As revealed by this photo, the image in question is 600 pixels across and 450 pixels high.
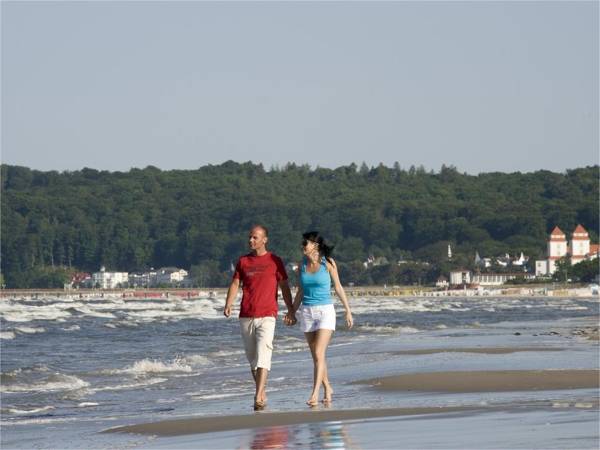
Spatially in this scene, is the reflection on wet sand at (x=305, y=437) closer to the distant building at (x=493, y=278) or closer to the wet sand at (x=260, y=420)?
the wet sand at (x=260, y=420)

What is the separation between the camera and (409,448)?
969cm

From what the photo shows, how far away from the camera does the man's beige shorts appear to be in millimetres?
12367

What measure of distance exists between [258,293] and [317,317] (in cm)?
71

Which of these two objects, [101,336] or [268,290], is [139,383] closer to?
[268,290]

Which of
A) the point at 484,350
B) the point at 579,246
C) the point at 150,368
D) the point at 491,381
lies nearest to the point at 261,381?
the point at 491,381

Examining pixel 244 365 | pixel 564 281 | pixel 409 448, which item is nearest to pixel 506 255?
pixel 564 281

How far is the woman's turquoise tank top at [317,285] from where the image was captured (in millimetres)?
12609

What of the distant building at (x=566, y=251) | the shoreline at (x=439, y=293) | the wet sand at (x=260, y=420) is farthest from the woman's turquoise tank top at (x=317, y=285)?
the distant building at (x=566, y=251)

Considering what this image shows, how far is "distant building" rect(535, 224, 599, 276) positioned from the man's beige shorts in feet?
532

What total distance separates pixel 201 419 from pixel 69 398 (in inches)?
207

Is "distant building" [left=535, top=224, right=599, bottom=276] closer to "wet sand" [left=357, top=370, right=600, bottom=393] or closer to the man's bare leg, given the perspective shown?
"wet sand" [left=357, top=370, right=600, bottom=393]

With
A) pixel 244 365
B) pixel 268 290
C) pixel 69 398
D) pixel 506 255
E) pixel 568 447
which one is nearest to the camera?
pixel 568 447

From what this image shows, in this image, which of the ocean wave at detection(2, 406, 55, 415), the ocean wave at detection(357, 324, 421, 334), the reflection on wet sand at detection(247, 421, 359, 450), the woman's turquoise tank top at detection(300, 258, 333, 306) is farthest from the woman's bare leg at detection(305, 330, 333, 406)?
the ocean wave at detection(357, 324, 421, 334)

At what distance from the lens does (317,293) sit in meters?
12.6
